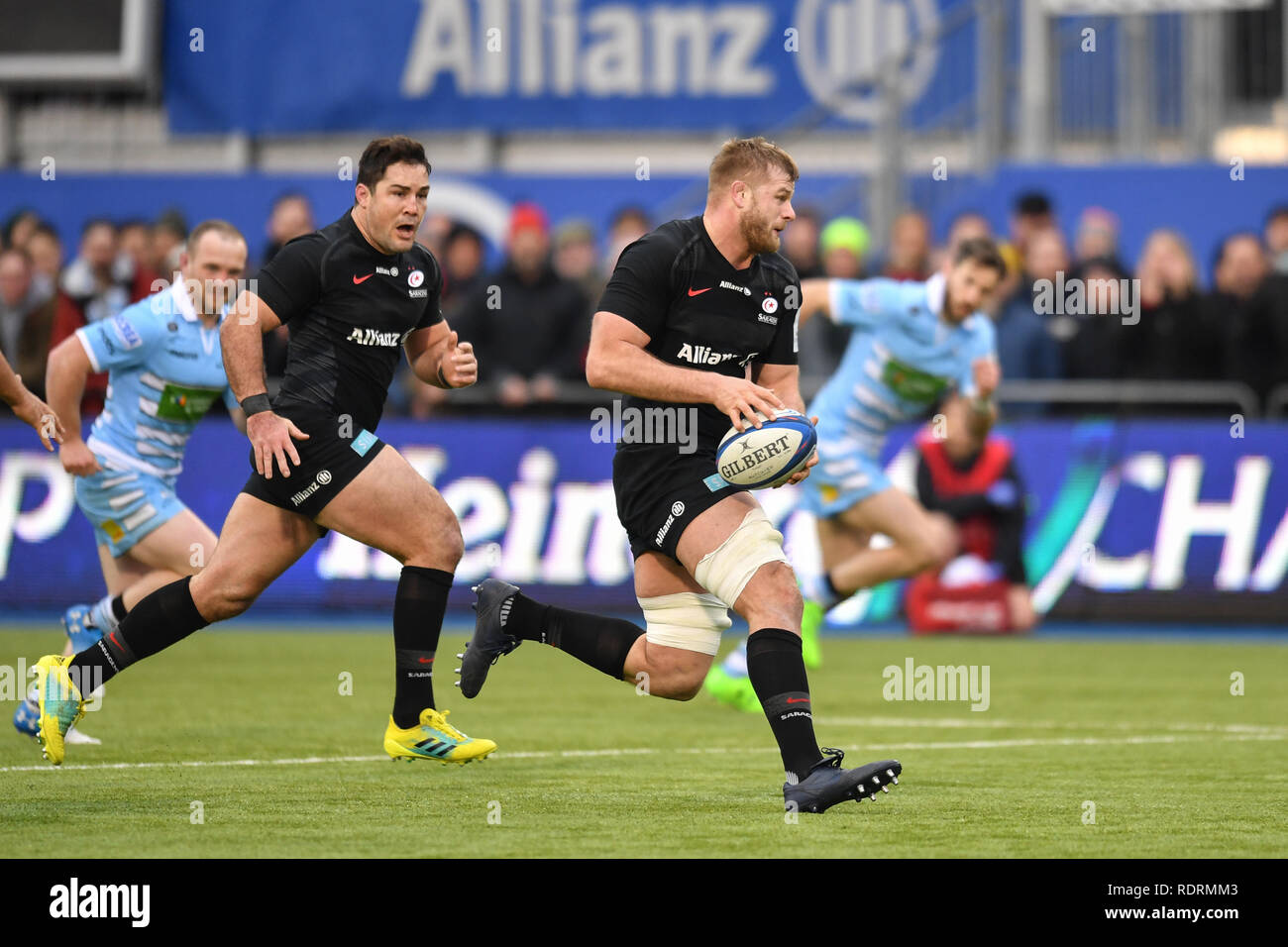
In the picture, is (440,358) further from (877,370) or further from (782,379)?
(877,370)

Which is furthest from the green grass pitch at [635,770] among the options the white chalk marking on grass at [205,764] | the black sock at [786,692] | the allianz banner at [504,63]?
the allianz banner at [504,63]

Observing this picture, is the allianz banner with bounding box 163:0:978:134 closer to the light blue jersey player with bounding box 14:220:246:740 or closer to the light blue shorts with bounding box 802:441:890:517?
the light blue shorts with bounding box 802:441:890:517

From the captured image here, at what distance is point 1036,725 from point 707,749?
83.2 inches

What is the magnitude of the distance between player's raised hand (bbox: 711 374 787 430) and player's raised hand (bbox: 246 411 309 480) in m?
1.91

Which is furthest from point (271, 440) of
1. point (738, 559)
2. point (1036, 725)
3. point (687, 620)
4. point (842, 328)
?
point (842, 328)

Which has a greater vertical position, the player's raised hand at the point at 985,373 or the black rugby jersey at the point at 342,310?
the black rugby jersey at the point at 342,310

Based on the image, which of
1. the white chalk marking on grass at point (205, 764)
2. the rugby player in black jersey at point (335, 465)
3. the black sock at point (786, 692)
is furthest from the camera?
the white chalk marking on grass at point (205, 764)

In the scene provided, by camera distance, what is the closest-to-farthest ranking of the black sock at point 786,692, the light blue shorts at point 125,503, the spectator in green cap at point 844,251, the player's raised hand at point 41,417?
1. the black sock at point 786,692
2. the player's raised hand at point 41,417
3. the light blue shorts at point 125,503
4. the spectator in green cap at point 844,251

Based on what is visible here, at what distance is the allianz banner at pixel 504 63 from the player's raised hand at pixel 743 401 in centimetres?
1603

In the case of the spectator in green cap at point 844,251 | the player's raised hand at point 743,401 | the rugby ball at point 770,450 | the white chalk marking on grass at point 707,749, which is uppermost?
the spectator in green cap at point 844,251

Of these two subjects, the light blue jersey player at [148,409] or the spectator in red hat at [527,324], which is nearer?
the light blue jersey player at [148,409]

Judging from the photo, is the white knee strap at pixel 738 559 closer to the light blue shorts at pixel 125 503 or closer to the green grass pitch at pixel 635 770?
the green grass pitch at pixel 635 770

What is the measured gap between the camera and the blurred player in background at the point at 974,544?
1708 cm

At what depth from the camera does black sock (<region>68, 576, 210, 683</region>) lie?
8696 millimetres
